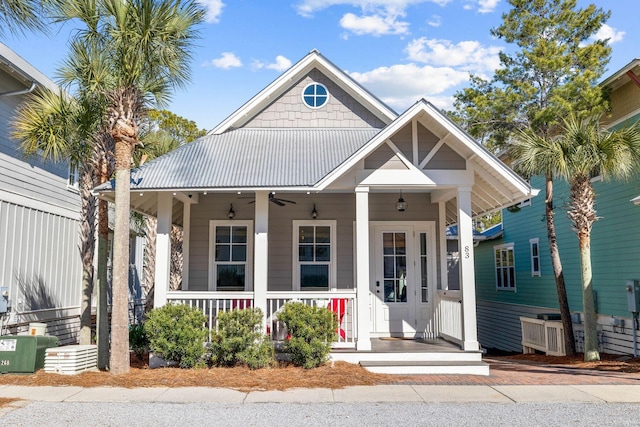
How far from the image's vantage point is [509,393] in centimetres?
757

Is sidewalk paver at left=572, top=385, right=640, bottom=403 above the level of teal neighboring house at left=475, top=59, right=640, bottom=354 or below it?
below

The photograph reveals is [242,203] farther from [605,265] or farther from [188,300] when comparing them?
[605,265]

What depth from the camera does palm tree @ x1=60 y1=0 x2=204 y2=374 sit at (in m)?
8.58

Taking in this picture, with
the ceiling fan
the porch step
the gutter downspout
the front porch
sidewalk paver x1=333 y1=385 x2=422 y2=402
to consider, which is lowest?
sidewalk paver x1=333 y1=385 x2=422 y2=402

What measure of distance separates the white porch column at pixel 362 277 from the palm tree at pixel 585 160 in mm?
4073

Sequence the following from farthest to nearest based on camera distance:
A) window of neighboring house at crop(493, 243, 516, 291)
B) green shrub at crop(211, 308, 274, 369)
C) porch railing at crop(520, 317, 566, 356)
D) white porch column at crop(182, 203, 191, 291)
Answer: window of neighboring house at crop(493, 243, 516, 291) < porch railing at crop(520, 317, 566, 356) < white porch column at crop(182, 203, 191, 291) < green shrub at crop(211, 308, 274, 369)

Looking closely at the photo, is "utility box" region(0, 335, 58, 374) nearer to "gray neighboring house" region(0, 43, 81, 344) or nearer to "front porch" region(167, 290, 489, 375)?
"front porch" region(167, 290, 489, 375)

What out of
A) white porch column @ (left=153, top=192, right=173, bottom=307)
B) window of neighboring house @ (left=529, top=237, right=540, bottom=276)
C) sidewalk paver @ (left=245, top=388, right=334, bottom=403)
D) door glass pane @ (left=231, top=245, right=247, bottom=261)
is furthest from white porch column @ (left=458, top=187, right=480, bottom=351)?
window of neighboring house @ (left=529, top=237, right=540, bottom=276)

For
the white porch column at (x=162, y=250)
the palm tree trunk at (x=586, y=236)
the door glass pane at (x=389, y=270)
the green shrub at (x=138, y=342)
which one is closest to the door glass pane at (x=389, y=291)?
the door glass pane at (x=389, y=270)

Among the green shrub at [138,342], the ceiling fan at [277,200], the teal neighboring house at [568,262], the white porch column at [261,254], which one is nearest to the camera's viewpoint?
the white porch column at [261,254]

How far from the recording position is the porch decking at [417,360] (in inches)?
357

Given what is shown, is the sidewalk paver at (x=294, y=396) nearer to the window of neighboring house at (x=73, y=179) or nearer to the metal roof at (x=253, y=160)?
the metal roof at (x=253, y=160)

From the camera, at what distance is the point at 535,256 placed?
677 inches

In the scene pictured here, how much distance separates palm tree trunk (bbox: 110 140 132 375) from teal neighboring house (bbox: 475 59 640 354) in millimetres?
9705
